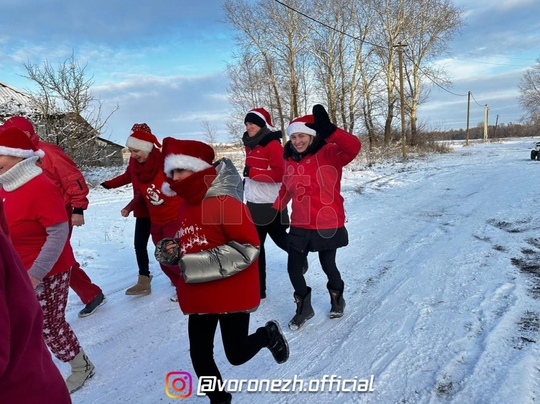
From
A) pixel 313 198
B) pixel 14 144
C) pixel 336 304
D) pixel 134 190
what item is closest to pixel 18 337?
pixel 14 144

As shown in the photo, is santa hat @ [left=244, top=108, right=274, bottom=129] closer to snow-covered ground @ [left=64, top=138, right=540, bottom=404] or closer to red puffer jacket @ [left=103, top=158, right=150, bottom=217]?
red puffer jacket @ [left=103, top=158, right=150, bottom=217]

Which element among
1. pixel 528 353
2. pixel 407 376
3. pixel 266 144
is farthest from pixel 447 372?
pixel 266 144

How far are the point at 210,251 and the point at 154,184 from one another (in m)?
2.03

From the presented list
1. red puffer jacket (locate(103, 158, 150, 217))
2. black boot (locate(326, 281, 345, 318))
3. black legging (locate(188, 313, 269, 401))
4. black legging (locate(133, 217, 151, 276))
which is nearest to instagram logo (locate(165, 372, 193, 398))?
black legging (locate(188, 313, 269, 401))

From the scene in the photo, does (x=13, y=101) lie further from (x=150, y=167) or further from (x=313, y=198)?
(x=313, y=198)

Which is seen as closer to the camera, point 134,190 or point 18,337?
point 18,337

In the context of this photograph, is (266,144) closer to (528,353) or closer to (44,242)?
(44,242)

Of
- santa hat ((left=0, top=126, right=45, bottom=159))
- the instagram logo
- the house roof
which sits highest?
the house roof

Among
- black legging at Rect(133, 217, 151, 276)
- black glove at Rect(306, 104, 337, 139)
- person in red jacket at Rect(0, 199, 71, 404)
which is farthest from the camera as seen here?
black legging at Rect(133, 217, 151, 276)

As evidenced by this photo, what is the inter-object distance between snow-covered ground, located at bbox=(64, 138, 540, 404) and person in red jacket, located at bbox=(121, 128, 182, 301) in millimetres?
858

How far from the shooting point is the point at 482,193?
9469 millimetres

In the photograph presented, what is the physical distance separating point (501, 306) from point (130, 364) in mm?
3149

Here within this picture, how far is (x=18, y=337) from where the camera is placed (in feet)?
3.51

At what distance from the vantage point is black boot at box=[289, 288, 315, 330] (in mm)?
3614
